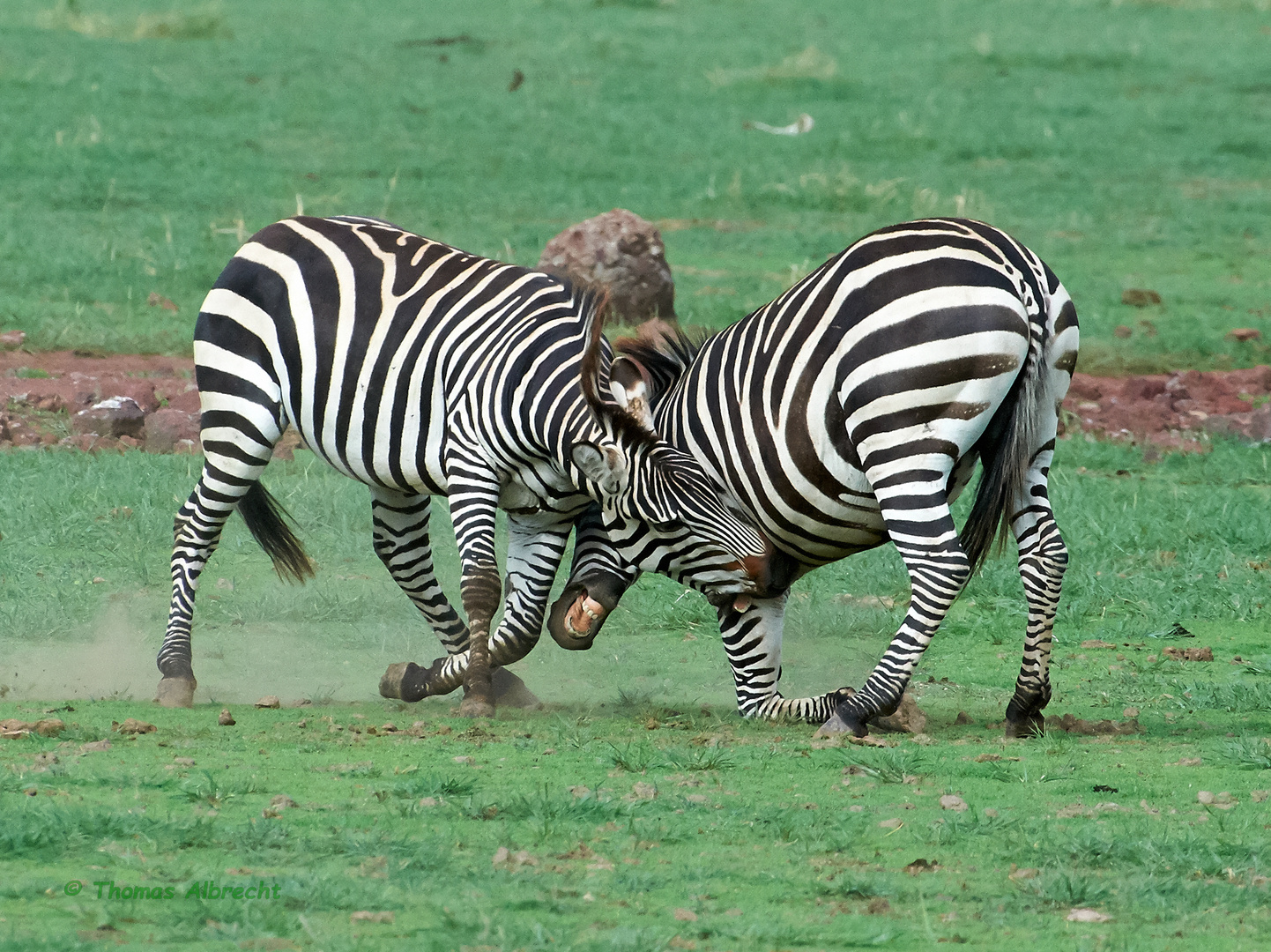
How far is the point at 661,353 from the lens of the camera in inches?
278

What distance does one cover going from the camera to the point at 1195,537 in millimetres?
9344

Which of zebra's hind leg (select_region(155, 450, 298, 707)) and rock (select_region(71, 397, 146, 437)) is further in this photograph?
rock (select_region(71, 397, 146, 437))

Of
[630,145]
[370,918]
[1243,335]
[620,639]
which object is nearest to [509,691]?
[620,639]

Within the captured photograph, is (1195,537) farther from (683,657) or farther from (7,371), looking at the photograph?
(7,371)

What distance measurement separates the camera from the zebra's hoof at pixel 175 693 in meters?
6.59

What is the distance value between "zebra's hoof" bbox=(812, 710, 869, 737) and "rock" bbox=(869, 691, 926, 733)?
15 centimetres

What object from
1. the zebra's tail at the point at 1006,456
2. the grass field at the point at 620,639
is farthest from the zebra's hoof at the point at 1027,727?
the zebra's tail at the point at 1006,456

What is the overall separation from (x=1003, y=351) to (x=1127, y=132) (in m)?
16.0

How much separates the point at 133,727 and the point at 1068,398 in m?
8.46

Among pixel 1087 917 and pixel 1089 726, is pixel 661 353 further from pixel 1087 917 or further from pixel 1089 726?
pixel 1087 917

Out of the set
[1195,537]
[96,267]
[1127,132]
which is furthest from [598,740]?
[1127,132]

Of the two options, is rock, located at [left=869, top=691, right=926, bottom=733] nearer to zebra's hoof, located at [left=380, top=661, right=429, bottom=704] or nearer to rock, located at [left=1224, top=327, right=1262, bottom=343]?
zebra's hoof, located at [left=380, top=661, right=429, bottom=704]

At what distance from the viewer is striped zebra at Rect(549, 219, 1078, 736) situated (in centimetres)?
578

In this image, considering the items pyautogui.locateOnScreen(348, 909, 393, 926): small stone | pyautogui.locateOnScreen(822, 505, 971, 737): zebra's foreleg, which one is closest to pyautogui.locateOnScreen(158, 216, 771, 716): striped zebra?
pyautogui.locateOnScreen(822, 505, 971, 737): zebra's foreleg
